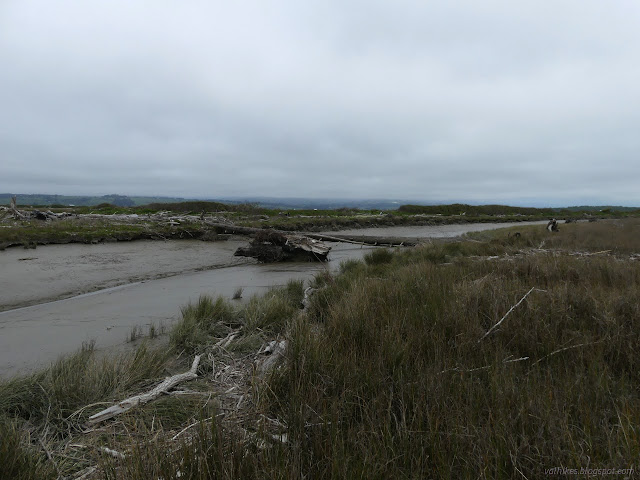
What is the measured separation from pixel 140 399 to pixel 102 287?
870 centimetres

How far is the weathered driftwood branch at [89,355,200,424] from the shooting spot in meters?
3.07

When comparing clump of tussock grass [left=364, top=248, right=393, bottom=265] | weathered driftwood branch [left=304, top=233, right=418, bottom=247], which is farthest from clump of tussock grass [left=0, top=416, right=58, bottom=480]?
weathered driftwood branch [left=304, top=233, right=418, bottom=247]

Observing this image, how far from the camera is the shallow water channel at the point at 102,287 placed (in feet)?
20.0

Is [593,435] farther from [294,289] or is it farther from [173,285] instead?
[173,285]

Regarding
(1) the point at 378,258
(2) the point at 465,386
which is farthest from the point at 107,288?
(2) the point at 465,386

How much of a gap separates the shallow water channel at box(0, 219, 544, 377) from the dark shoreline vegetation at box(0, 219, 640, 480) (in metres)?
1.99

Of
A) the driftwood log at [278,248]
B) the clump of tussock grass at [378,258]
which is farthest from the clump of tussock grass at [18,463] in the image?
the driftwood log at [278,248]

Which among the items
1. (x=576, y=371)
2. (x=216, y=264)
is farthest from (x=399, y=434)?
(x=216, y=264)

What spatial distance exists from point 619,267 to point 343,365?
8395 millimetres

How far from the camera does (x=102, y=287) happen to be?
10344 mm

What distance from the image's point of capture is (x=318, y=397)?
2695 millimetres

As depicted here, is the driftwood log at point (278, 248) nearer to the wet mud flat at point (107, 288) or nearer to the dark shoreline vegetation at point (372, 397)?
the wet mud flat at point (107, 288)

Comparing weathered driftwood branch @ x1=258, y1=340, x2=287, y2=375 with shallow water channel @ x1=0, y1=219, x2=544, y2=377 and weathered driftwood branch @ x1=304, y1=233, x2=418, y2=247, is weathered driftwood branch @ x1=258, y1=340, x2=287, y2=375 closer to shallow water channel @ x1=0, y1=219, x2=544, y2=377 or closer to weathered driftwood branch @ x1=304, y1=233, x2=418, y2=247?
shallow water channel @ x1=0, y1=219, x2=544, y2=377

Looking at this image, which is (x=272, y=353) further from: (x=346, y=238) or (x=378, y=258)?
(x=346, y=238)
